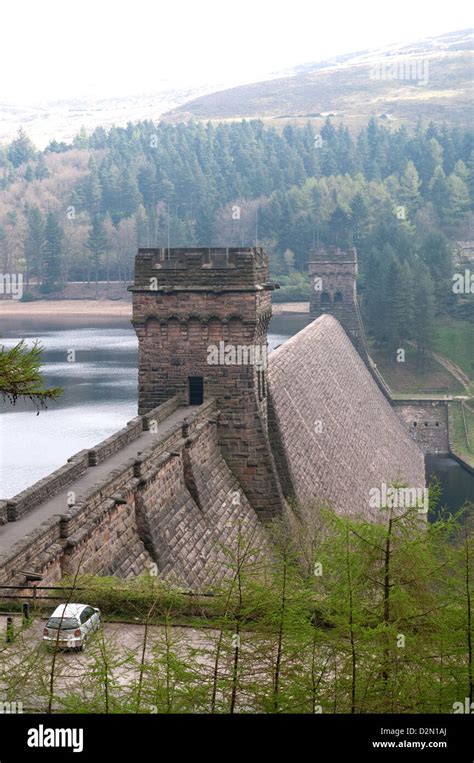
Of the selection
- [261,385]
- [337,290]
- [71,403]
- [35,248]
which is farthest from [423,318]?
[35,248]

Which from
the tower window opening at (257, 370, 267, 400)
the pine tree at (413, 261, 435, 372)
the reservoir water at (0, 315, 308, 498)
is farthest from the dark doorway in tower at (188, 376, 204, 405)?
the pine tree at (413, 261, 435, 372)

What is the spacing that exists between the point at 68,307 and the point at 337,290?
75236mm

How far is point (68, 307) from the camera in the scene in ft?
522

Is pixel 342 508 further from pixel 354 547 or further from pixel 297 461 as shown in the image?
pixel 354 547

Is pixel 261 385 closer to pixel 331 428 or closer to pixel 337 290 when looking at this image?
pixel 331 428

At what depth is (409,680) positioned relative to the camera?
39.6 ft

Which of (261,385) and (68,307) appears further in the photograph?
(68,307)

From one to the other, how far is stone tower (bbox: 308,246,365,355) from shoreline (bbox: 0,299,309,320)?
6130cm

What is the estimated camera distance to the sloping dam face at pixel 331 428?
38719 millimetres

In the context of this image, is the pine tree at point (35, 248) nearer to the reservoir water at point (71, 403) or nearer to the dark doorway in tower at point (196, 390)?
the reservoir water at point (71, 403)

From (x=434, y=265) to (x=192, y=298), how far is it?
9340 centimetres

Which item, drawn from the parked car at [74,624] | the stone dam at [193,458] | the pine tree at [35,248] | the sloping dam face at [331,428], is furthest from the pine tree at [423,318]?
the parked car at [74,624]

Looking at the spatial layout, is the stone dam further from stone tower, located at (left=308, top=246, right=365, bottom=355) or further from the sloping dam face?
stone tower, located at (left=308, top=246, right=365, bottom=355)

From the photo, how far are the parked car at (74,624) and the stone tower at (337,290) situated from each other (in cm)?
7645
